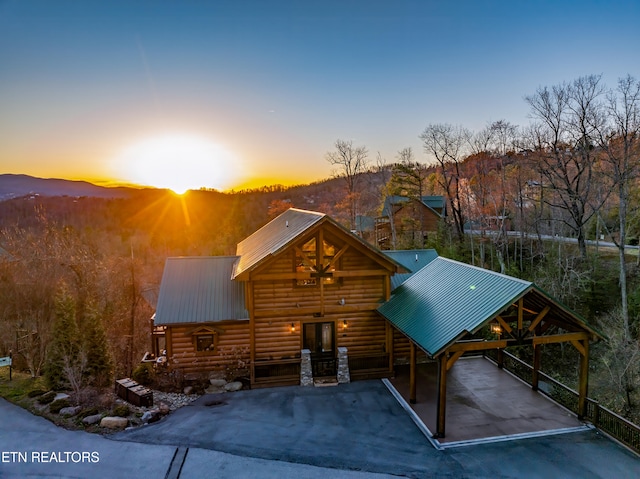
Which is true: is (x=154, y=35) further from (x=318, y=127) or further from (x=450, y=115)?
(x=450, y=115)

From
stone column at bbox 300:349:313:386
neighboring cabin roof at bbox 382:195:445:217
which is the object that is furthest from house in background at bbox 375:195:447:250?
stone column at bbox 300:349:313:386

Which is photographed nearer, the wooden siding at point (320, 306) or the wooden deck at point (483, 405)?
the wooden deck at point (483, 405)

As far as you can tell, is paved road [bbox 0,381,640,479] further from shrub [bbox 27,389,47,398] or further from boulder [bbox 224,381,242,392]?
boulder [bbox 224,381,242,392]

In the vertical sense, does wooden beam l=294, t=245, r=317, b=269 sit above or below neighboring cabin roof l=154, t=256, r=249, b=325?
above

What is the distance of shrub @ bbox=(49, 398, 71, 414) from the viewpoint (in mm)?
11555

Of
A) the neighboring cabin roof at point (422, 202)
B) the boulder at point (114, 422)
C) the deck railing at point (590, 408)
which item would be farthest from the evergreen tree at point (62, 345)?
the neighboring cabin roof at point (422, 202)

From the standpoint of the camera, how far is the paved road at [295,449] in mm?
8742

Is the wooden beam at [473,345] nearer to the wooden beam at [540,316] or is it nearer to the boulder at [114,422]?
the wooden beam at [540,316]

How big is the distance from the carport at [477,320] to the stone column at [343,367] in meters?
2.34

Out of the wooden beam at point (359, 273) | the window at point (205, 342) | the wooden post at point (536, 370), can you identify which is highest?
the wooden beam at point (359, 273)

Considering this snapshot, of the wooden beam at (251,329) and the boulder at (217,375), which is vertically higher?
the wooden beam at (251,329)

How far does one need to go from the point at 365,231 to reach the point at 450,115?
17906 mm

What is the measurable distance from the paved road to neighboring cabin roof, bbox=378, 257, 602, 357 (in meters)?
2.72

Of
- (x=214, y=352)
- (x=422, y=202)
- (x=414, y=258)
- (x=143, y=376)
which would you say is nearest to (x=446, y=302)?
(x=414, y=258)
